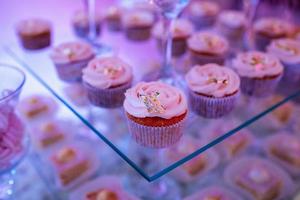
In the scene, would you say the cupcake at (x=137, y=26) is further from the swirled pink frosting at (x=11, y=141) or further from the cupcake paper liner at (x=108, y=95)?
the swirled pink frosting at (x=11, y=141)

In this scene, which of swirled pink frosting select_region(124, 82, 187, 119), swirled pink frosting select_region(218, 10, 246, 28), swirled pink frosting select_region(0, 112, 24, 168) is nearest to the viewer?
swirled pink frosting select_region(124, 82, 187, 119)

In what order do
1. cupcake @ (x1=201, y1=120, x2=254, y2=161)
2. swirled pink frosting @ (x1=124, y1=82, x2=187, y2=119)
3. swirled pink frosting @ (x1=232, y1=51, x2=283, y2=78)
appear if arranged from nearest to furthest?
1. swirled pink frosting @ (x1=124, y1=82, x2=187, y2=119)
2. swirled pink frosting @ (x1=232, y1=51, x2=283, y2=78)
3. cupcake @ (x1=201, y1=120, x2=254, y2=161)

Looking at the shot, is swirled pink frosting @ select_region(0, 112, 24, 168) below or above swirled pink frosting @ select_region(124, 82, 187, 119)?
below

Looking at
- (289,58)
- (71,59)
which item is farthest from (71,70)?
(289,58)

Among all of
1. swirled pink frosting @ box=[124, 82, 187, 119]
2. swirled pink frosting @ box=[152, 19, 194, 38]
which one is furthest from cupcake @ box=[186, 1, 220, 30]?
swirled pink frosting @ box=[124, 82, 187, 119]

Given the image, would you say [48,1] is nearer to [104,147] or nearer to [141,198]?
[104,147]

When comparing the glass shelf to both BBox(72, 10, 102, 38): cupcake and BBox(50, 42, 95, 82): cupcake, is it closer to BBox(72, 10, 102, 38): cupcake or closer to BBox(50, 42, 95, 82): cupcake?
BBox(50, 42, 95, 82): cupcake

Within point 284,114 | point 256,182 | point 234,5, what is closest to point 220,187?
point 256,182
